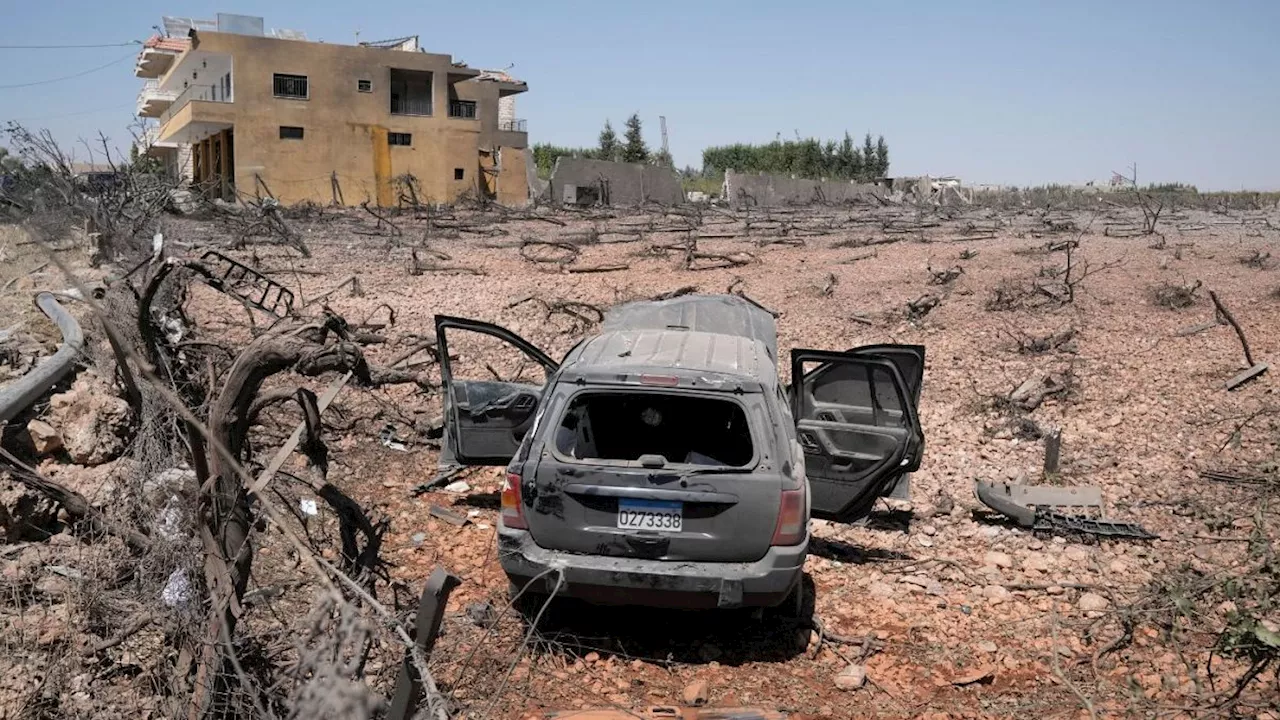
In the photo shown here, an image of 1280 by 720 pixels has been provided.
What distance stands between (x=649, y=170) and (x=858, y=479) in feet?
135

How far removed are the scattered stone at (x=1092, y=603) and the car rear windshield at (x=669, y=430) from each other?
225 centimetres

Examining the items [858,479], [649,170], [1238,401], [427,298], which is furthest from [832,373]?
[649,170]

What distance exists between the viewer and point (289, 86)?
137ft

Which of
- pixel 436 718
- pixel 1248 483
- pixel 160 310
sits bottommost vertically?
pixel 1248 483

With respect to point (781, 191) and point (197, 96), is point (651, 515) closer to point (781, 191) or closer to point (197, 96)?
point (781, 191)

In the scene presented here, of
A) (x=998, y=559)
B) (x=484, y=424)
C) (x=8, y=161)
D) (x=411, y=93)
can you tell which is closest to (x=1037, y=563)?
(x=998, y=559)

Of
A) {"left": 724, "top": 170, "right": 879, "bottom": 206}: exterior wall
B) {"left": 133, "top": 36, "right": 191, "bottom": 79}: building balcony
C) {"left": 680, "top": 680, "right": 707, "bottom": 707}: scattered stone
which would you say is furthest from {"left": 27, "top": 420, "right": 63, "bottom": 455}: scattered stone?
{"left": 133, "top": 36, "right": 191, "bottom": 79}: building balcony

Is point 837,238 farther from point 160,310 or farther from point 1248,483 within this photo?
point 160,310

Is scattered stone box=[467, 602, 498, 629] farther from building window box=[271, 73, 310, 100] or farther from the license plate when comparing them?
building window box=[271, 73, 310, 100]

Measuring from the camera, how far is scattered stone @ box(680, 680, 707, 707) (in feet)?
15.9

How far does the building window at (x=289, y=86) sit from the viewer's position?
41.3 meters

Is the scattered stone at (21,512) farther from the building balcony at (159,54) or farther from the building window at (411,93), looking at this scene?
the building balcony at (159,54)

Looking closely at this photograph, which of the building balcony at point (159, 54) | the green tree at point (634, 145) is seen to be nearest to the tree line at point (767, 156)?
the green tree at point (634, 145)

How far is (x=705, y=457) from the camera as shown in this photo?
6.44 meters
